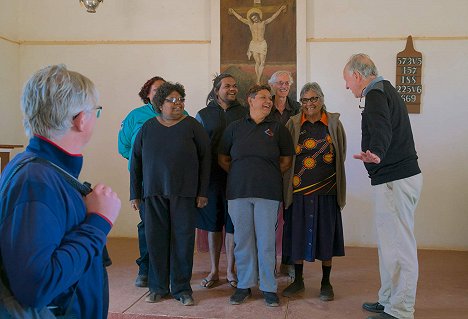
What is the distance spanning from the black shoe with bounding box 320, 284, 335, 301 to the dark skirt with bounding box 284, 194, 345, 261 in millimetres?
214

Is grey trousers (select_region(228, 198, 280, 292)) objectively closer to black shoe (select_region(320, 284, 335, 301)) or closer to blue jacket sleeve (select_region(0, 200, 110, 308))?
black shoe (select_region(320, 284, 335, 301))

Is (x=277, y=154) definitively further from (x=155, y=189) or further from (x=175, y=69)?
(x=175, y=69)

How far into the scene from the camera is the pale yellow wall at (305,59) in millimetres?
4773

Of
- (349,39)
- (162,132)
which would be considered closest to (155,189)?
(162,132)

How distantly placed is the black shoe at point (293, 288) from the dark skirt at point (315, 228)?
0.22 meters

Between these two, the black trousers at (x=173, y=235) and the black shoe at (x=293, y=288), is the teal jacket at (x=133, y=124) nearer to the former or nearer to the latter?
the black trousers at (x=173, y=235)

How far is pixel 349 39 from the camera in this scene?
16.1ft

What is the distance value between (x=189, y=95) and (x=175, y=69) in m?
0.34

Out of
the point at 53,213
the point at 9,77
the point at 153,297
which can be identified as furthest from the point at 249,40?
the point at 53,213

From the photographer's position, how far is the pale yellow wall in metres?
4.77

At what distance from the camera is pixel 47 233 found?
1071 millimetres

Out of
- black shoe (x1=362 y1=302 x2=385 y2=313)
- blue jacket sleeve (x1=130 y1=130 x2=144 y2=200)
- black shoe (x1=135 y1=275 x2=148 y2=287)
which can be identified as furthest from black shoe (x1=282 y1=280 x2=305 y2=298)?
blue jacket sleeve (x1=130 y1=130 x2=144 y2=200)

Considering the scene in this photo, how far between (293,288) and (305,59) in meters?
2.55

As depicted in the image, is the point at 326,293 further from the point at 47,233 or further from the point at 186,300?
the point at 47,233
